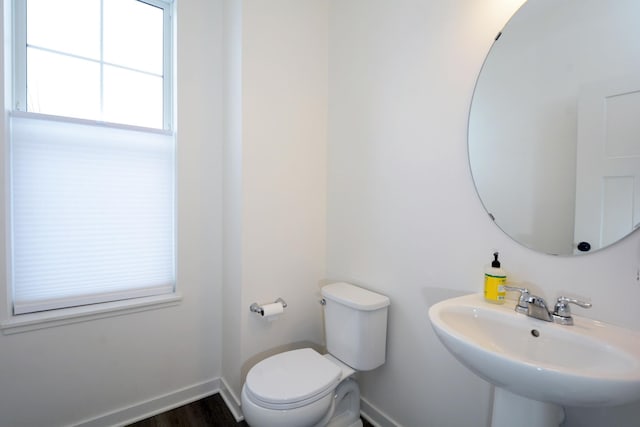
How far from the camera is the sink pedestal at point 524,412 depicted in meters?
0.82

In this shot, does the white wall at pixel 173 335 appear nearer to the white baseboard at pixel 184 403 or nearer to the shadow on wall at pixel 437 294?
the white baseboard at pixel 184 403

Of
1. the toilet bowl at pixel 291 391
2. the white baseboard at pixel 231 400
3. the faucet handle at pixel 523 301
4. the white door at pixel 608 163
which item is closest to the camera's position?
the white door at pixel 608 163

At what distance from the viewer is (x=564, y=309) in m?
0.88

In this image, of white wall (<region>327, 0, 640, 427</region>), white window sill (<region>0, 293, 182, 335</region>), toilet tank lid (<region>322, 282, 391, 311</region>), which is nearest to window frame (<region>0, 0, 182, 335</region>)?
white window sill (<region>0, 293, 182, 335</region>)

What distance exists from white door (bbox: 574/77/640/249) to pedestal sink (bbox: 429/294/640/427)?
295 mm

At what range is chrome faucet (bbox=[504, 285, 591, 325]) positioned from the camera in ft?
2.83

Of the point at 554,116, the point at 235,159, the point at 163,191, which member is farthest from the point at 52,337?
the point at 554,116

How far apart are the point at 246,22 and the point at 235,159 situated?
2.45ft

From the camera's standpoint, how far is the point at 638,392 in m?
0.60

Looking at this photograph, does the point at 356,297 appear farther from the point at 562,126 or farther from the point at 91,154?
the point at 91,154

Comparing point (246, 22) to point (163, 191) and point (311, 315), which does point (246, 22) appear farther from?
point (311, 315)

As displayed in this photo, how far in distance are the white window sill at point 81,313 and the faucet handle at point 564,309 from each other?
71.0 inches

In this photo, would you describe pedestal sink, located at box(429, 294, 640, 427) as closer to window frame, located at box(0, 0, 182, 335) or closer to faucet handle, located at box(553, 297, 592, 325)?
faucet handle, located at box(553, 297, 592, 325)

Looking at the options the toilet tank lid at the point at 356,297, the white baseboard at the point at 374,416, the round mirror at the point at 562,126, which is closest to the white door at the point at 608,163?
the round mirror at the point at 562,126
